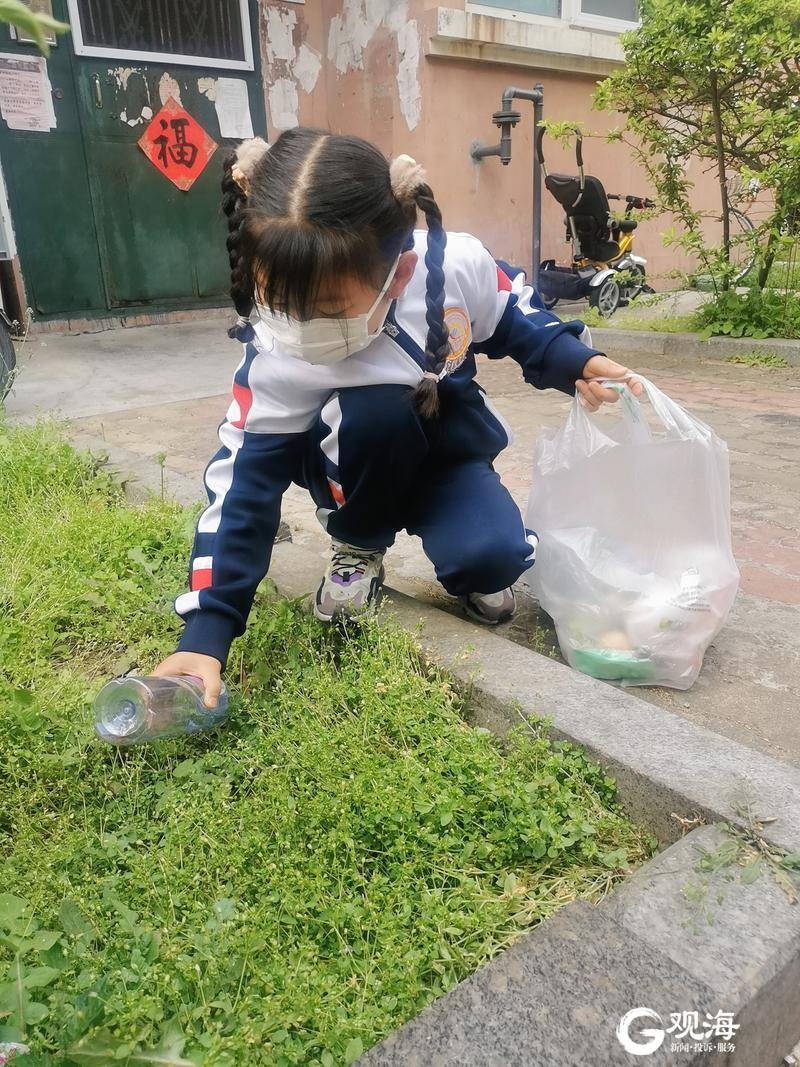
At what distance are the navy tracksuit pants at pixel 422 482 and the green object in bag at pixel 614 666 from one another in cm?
24

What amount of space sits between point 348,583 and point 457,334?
1.89ft

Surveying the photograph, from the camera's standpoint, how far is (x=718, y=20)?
4469mm

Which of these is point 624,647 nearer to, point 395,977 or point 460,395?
point 460,395

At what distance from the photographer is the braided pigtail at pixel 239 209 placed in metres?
1.41

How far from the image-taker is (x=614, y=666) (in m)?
1.69

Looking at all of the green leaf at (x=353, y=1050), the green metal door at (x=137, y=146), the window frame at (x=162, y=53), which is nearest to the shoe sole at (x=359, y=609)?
the green leaf at (x=353, y=1050)

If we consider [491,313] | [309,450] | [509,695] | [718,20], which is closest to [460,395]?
[491,313]

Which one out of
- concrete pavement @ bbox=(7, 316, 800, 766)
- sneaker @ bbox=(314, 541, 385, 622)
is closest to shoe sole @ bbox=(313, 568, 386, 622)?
sneaker @ bbox=(314, 541, 385, 622)

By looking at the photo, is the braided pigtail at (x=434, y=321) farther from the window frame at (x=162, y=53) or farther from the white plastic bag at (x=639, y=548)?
the window frame at (x=162, y=53)

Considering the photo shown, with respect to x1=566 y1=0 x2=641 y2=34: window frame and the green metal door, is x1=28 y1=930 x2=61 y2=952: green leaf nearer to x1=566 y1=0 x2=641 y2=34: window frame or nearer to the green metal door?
the green metal door

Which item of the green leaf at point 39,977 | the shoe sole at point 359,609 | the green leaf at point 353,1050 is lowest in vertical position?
the green leaf at point 353,1050

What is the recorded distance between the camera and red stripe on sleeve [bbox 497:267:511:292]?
1.89m

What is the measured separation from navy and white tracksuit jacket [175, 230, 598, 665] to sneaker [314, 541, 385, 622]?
35 mm

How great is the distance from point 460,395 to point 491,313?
19 cm
